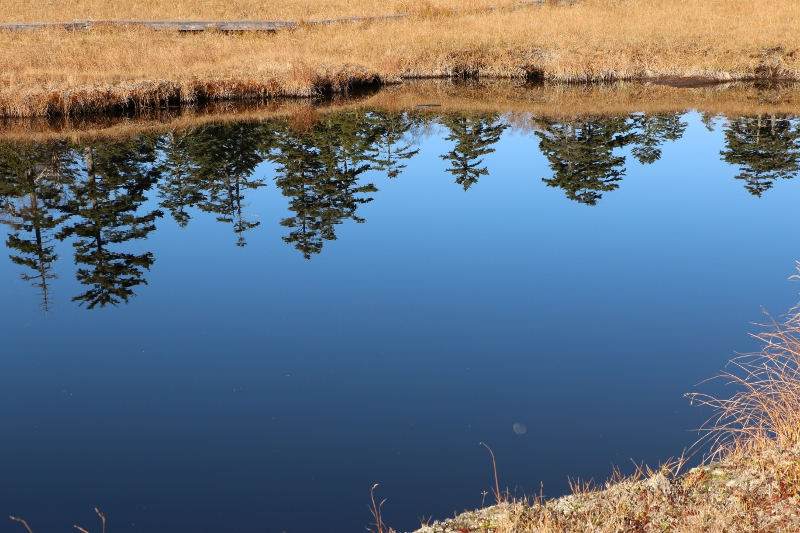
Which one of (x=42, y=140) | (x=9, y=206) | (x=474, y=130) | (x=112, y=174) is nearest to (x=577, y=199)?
(x=474, y=130)

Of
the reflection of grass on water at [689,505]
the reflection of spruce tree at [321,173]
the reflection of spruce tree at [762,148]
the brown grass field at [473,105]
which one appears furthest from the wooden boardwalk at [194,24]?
the reflection of grass on water at [689,505]

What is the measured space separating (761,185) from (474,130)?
678 centimetres

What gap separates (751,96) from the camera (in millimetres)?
21578

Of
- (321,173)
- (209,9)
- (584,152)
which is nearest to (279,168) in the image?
(321,173)

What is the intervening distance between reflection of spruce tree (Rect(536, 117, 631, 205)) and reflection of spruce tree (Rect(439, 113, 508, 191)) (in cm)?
123

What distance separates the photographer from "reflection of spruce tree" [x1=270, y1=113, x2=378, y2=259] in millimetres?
12680

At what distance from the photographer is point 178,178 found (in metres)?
15.0

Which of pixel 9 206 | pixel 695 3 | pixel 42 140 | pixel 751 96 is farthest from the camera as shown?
pixel 695 3

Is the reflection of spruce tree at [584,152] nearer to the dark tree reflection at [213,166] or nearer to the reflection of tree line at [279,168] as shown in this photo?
the reflection of tree line at [279,168]

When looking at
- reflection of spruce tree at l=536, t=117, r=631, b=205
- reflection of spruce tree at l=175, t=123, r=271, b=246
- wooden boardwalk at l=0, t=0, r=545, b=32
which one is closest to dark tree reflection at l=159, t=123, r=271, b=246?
reflection of spruce tree at l=175, t=123, r=271, b=246

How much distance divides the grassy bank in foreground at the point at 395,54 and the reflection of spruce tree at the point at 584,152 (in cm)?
551

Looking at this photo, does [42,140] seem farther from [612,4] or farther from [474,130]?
[612,4]

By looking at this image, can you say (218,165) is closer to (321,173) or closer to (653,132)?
(321,173)

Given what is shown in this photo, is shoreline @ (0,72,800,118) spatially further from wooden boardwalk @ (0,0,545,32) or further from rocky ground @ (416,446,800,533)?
rocky ground @ (416,446,800,533)
